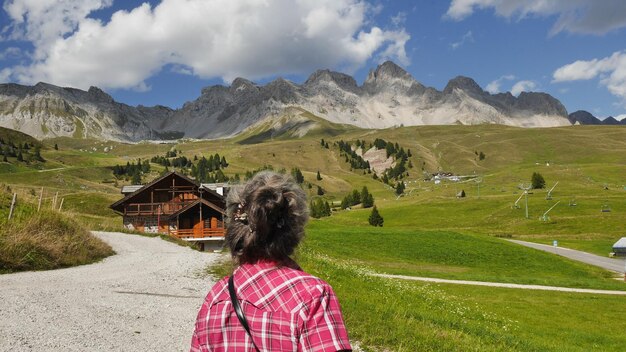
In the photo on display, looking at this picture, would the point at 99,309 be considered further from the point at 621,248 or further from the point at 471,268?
the point at 621,248

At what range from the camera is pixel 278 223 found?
3699 millimetres

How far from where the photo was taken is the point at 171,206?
2562 inches

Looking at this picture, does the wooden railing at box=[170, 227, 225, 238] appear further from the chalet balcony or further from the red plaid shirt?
the red plaid shirt

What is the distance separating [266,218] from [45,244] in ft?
64.0

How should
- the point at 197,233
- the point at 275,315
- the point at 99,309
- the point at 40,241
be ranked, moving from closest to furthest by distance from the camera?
the point at 275,315
the point at 99,309
the point at 40,241
the point at 197,233

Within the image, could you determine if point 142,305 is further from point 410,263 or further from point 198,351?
point 410,263

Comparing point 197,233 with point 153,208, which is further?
point 153,208

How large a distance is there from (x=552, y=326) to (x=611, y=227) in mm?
87479

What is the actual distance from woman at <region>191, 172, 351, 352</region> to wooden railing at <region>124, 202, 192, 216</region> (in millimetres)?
62989

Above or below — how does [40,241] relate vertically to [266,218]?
below

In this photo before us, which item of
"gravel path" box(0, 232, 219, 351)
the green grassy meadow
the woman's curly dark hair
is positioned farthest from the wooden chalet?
the woman's curly dark hair

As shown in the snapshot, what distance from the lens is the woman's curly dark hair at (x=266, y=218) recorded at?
3.62m

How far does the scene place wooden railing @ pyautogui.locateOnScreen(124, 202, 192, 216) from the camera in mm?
64625

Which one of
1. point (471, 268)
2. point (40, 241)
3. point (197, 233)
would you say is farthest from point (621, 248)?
point (40, 241)
